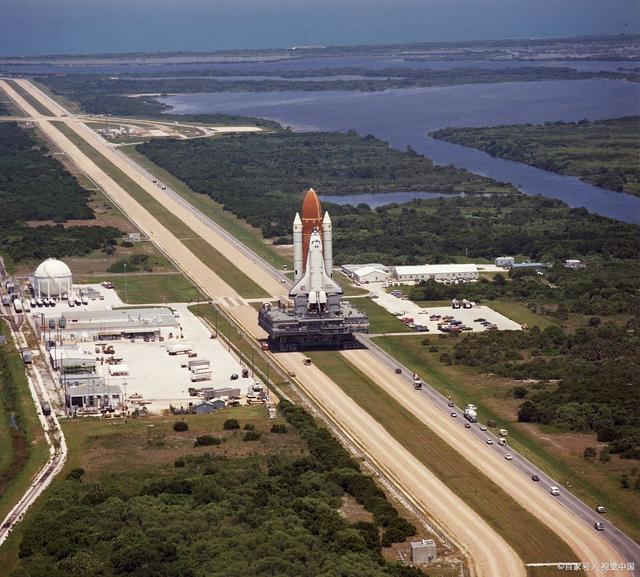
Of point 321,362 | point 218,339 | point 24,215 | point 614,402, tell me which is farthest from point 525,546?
point 24,215

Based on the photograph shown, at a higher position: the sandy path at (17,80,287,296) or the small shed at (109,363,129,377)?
the small shed at (109,363,129,377)

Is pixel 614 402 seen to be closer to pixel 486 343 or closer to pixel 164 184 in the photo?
pixel 486 343

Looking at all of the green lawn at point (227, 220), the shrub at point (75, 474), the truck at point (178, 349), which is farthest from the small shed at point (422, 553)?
the green lawn at point (227, 220)

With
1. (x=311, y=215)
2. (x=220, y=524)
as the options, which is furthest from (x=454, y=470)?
(x=311, y=215)

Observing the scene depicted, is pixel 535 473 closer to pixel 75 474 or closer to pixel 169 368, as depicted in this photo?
pixel 75 474

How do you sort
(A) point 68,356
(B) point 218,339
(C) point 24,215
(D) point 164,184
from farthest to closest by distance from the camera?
(D) point 164,184, (C) point 24,215, (B) point 218,339, (A) point 68,356

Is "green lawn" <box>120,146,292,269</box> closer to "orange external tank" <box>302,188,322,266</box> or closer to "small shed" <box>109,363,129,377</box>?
"orange external tank" <box>302,188,322,266</box>

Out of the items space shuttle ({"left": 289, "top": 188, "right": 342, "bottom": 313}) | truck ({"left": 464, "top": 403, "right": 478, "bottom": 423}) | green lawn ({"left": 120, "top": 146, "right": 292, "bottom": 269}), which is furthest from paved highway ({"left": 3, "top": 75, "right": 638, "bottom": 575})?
green lawn ({"left": 120, "top": 146, "right": 292, "bottom": 269})
